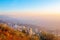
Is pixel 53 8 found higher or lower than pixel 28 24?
higher

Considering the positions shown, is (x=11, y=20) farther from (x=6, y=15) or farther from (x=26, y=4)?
(x=26, y=4)

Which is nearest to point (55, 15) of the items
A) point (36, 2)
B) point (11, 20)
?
point (36, 2)

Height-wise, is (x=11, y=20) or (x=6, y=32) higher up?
(x=11, y=20)

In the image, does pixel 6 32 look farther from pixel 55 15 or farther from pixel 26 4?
pixel 55 15

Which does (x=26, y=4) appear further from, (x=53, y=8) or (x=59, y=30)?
(x=59, y=30)

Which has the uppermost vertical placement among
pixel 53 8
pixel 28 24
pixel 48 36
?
pixel 53 8

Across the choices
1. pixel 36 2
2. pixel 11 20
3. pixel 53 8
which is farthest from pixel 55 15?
pixel 11 20

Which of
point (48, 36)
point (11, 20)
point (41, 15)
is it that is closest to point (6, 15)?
point (11, 20)
